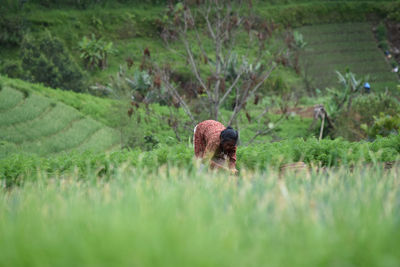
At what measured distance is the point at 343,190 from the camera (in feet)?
9.27

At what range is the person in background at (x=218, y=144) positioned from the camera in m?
4.51

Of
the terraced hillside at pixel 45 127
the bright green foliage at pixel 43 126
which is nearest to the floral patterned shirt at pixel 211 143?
the terraced hillside at pixel 45 127

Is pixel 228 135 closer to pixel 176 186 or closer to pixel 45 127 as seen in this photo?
pixel 176 186

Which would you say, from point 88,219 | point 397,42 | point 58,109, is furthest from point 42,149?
point 397,42

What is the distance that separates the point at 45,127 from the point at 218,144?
24.6ft

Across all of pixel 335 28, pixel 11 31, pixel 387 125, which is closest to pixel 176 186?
pixel 387 125

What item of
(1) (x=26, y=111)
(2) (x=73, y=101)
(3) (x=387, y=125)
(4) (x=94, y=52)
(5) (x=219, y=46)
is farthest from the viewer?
(4) (x=94, y=52)

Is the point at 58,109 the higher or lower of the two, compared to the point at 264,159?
higher

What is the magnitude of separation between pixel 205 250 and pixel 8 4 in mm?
26671

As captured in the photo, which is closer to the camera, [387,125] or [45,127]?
[387,125]

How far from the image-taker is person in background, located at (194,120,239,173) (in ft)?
14.8

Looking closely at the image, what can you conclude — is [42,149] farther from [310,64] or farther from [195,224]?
[310,64]

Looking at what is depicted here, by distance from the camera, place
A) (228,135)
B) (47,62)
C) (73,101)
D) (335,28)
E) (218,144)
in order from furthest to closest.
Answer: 1. (335,28)
2. (47,62)
3. (73,101)
4. (218,144)
5. (228,135)

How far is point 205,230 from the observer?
194 cm
